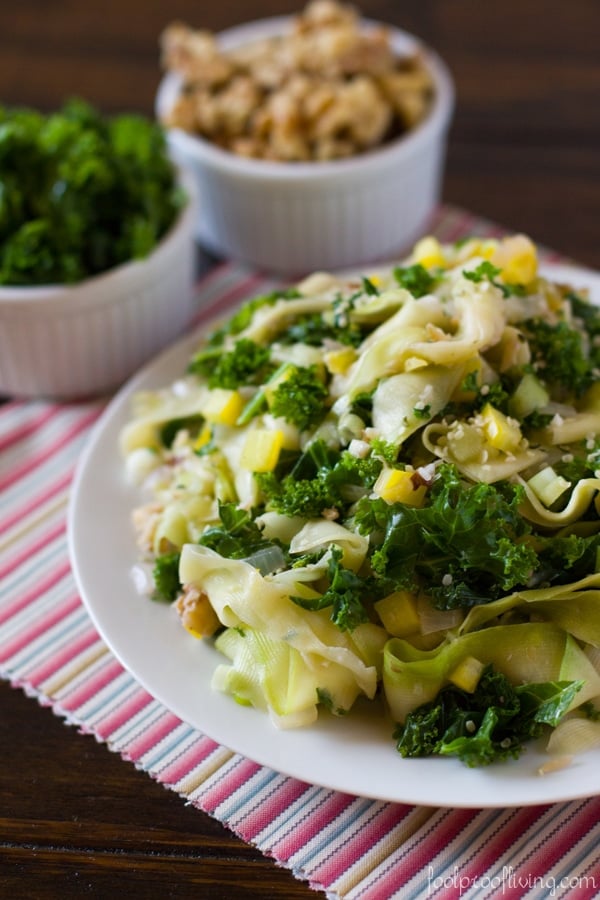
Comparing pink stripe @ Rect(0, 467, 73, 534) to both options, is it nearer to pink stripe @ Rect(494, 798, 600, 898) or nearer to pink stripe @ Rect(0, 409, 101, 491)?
pink stripe @ Rect(0, 409, 101, 491)

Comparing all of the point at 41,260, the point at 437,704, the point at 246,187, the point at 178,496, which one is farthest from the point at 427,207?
the point at 437,704

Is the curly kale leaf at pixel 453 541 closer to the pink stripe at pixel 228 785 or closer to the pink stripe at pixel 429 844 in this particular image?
the pink stripe at pixel 429 844

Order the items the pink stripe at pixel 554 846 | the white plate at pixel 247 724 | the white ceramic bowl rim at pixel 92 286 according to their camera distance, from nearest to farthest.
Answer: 1. the white plate at pixel 247 724
2. the pink stripe at pixel 554 846
3. the white ceramic bowl rim at pixel 92 286

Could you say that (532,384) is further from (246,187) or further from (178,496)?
(246,187)

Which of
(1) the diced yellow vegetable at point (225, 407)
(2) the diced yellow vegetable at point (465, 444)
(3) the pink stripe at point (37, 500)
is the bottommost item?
(3) the pink stripe at point (37, 500)

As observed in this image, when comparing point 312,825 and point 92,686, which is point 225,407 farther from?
point 312,825

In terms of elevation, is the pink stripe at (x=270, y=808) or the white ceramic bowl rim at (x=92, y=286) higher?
the white ceramic bowl rim at (x=92, y=286)

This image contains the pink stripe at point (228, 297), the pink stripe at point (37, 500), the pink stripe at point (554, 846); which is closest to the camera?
the pink stripe at point (554, 846)

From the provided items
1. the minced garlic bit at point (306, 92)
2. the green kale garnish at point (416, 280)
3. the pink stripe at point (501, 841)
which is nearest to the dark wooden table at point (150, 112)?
the pink stripe at point (501, 841)
